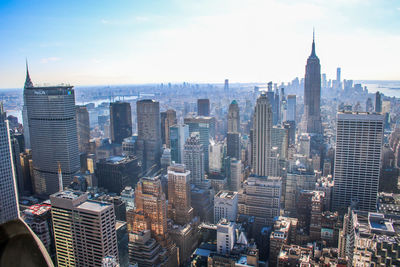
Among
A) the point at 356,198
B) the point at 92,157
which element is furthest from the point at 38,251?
the point at 92,157

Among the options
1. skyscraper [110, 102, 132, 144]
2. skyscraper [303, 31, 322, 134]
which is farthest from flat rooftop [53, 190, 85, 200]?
skyscraper [303, 31, 322, 134]

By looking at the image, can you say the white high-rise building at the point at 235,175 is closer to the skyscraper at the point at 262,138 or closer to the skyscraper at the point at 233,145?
the skyscraper at the point at 262,138

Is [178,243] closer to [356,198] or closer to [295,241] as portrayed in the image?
[295,241]

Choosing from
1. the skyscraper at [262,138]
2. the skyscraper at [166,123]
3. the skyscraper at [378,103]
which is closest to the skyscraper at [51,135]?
the skyscraper at [166,123]

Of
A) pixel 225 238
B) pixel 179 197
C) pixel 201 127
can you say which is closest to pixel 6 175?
pixel 179 197

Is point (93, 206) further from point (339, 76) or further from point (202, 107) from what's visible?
point (339, 76)

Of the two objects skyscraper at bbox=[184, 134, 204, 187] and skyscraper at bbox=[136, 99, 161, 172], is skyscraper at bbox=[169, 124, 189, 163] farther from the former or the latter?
skyscraper at bbox=[184, 134, 204, 187]
